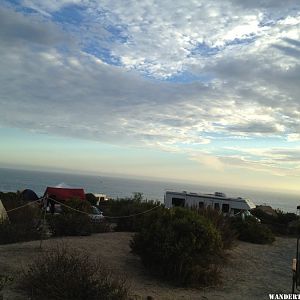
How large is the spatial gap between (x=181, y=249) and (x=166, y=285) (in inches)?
32.0

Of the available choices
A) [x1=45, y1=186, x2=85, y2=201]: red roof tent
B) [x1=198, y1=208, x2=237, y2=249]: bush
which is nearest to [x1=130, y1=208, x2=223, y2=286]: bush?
[x1=198, y1=208, x2=237, y2=249]: bush

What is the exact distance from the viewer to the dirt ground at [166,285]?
8.81 metres

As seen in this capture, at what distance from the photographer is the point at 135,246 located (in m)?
10.8

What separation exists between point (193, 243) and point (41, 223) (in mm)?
6875

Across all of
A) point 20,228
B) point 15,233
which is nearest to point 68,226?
point 20,228

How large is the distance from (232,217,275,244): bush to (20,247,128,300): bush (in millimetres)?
11324

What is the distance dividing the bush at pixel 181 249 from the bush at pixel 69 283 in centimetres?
231

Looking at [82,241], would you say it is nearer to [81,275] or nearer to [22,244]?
[22,244]

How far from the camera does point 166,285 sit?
9.41m

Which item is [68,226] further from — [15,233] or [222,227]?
[222,227]

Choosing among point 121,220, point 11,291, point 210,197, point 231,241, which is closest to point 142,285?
point 11,291

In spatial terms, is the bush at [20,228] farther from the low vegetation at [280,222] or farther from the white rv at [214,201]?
the low vegetation at [280,222]

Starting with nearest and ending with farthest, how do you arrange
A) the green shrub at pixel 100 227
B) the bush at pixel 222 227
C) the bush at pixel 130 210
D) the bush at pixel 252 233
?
Result: the bush at pixel 222 227
the green shrub at pixel 100 227
the bush at pixel 252 233
the bush at pixel 130 210

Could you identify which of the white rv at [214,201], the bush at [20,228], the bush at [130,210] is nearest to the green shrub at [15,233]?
the bush at [20,228]
